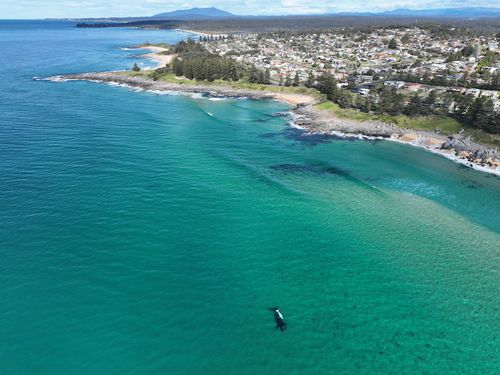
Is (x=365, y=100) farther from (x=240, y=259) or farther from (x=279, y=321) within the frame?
(x=279, y=321)

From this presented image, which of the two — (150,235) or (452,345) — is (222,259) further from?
(452,345)

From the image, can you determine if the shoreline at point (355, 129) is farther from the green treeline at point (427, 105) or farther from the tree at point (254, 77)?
the tree at point (254, 77)

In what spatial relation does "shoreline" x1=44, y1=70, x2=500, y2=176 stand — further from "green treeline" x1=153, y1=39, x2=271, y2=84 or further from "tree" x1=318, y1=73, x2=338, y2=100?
"green treeline" x1=153, y1=39, x2=271, y2=84

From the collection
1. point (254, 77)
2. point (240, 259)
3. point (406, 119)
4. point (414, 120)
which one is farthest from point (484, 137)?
point (254, 77)

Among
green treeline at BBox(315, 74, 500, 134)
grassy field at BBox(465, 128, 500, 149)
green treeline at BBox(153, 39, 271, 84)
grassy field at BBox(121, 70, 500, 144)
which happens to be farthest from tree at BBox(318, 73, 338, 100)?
grassy field at BBox(465, 128, 500, 149)

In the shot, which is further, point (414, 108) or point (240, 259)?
point (414, 108)

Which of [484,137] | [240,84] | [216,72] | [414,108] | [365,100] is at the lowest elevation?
[484,137]
